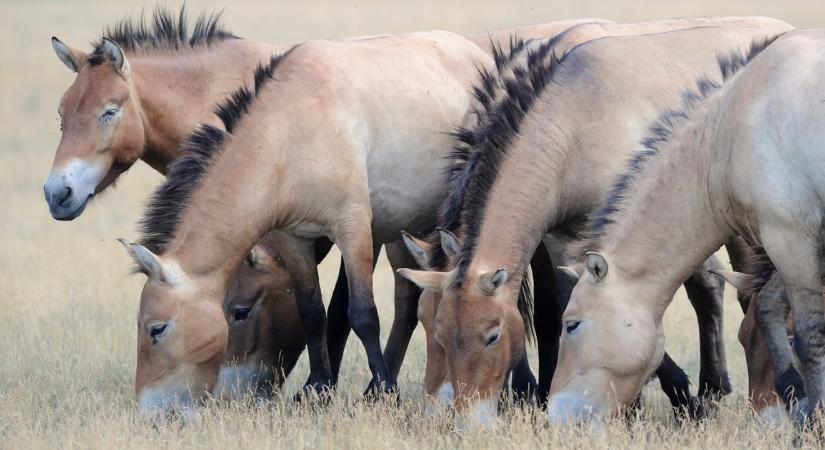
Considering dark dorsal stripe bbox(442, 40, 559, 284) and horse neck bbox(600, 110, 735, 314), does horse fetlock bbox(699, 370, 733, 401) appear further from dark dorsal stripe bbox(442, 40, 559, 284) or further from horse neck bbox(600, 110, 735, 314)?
dark dorsal stripe bbox(442, 40, 559, 284)

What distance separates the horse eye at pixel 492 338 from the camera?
6125 mm

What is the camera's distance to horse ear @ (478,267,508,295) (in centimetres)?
606

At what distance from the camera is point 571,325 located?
19.5 feet

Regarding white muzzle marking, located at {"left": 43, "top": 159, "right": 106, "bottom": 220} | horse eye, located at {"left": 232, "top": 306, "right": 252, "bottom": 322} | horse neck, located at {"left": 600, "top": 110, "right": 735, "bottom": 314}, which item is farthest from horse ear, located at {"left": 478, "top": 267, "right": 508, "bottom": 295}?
white muzzle marking, located at {"left": 43, "top": 159, "right": 106, "bottom": 220}

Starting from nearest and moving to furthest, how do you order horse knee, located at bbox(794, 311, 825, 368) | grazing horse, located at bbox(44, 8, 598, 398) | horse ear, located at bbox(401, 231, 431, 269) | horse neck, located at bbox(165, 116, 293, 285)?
horse knee, located at bbox(794, 311, 825, 368) → horse neck, located at bbox(165, 116, 293, 285) → horse ear, located at bbox(401, 231, 431, 269) → grazing horse, located at bbox(44, 8, 598, 398)

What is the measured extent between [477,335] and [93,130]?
273 centimetres

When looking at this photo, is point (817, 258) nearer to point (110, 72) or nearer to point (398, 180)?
point (398, 180)

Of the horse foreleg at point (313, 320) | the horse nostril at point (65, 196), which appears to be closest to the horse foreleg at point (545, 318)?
the horse foreleg at point (313, 320)

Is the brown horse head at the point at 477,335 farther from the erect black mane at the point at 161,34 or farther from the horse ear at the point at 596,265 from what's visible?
the erect black mane at the point at 161,34

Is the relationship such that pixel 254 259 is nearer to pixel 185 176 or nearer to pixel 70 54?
pixel 185 176

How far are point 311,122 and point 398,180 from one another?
80 cm

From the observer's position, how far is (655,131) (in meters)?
6.20

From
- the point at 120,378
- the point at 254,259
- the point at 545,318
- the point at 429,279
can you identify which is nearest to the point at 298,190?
the point at 254,259

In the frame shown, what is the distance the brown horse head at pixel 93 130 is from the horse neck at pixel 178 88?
16 centimetres
